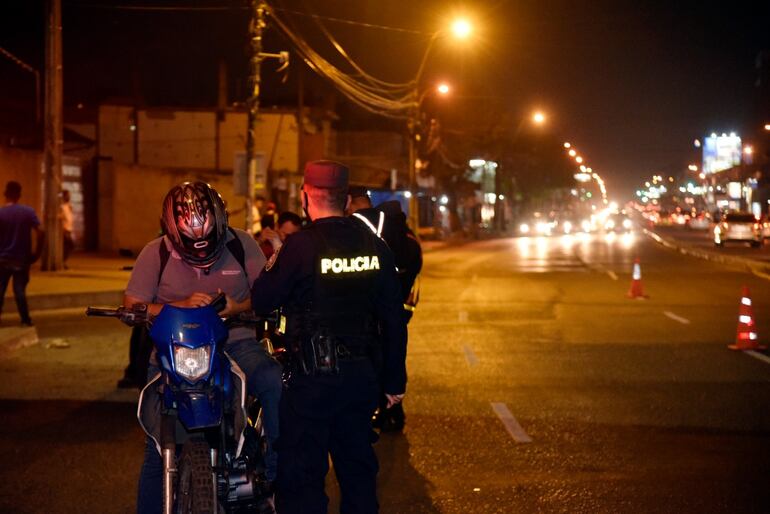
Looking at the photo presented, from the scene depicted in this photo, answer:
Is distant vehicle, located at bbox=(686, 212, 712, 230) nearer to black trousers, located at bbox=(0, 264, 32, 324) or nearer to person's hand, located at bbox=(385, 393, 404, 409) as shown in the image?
black trousers, located at bbox=(0, 264, 32, 324)

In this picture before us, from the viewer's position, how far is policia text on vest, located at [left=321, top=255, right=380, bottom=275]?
4566 millimetres

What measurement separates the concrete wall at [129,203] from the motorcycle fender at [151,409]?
30074mm

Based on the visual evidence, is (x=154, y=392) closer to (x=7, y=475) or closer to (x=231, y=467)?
(x=231, y=467)

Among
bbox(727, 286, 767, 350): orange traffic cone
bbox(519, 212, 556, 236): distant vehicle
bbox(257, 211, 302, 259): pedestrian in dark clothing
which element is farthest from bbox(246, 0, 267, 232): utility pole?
bbox(519, 212, 556, 236): distant vehicle

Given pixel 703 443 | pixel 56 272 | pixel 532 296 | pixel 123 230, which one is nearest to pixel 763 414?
pixel 703 443

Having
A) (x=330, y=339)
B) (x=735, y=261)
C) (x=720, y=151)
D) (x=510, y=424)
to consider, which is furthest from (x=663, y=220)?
(x=330, y=339)

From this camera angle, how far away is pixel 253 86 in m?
23.6

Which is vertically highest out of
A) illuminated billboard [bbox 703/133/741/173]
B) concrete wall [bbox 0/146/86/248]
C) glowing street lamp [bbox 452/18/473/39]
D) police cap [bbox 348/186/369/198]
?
illuminated billboard [bbox 703/133/741/173]

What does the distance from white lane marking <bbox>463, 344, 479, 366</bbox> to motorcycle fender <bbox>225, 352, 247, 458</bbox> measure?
291 inches

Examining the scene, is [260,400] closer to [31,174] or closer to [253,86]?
[253,86]

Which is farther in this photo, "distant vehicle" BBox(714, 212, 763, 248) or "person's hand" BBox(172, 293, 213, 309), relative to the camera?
"distant vehicle" BBox(714, 212, 763, 248)

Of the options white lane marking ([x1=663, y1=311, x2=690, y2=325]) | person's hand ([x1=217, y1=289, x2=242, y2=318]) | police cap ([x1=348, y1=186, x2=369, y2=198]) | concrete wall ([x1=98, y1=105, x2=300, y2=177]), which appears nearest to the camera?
person's hand ([x1=217, y1=289, x2=242, y2=318])

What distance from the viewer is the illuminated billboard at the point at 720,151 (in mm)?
170000

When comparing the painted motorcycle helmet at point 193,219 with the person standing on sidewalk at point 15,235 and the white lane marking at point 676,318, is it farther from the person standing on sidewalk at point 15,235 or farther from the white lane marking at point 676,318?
the white lane marking at point 676,318
